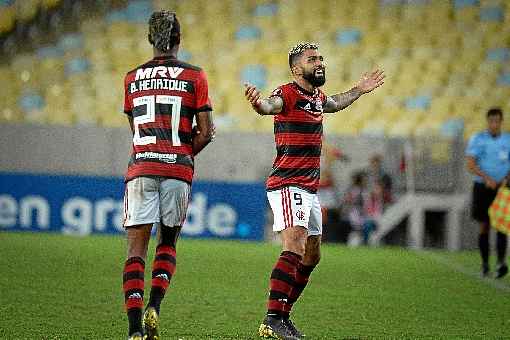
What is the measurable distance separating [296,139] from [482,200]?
20.2 feet

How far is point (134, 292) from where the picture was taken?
6.41 metres

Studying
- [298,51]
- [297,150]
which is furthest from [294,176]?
[298,51]

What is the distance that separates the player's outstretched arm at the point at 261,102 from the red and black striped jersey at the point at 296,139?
11 cm

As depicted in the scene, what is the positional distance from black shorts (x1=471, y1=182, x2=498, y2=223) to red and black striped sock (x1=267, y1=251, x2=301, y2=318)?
6204 mm

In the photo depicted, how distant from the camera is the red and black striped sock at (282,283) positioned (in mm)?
7282

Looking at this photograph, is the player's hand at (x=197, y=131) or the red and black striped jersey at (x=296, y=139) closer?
the player's hand at (x=197, y=131)

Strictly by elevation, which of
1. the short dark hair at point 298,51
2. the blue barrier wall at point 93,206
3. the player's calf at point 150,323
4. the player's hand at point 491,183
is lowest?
the blue barrier wall at point 93,206

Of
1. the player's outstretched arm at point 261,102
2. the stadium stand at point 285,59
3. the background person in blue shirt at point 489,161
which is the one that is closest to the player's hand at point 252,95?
the player's outstretched arm at point 261,102

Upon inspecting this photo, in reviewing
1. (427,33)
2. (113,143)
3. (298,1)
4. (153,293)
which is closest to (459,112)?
(427,33)

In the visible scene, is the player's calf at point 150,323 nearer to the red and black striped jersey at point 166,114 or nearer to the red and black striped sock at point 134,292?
the red and black striped sock at point 134,292

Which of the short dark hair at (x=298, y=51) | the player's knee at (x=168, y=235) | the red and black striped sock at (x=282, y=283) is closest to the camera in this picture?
the player's knee at (x=168, y=235)

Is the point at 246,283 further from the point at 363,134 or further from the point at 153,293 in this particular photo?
the point at 363,134

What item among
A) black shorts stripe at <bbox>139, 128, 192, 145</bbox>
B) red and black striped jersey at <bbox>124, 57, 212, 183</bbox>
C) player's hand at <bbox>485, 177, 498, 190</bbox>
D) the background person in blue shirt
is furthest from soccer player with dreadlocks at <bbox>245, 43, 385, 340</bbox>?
A: the background person in blue shirt

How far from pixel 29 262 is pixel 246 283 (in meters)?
2.62
